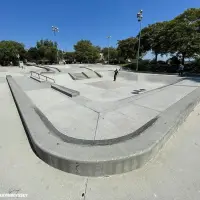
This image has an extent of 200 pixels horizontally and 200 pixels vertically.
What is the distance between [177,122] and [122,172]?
239 cm

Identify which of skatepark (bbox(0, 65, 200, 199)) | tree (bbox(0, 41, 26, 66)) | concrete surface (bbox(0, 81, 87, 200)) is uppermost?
tree (bbox(0, 41, 26, 66))

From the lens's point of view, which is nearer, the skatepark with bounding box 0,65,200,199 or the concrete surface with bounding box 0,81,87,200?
the concrete surface with bounding box 0,81,87,200

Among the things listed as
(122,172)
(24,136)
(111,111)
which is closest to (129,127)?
(111,111)

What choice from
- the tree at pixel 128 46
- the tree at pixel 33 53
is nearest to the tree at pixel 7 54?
the tree at pixel 33 53

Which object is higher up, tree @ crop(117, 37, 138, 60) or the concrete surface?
tree @ crop(117, 37, 138, 60)

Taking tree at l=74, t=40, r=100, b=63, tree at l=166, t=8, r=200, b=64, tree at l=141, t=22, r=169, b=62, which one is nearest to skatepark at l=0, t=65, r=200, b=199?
tree at l=166, t=8, r=200, b=64

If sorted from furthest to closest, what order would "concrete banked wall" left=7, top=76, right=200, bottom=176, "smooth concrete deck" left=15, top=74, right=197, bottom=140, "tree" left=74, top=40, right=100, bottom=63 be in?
"tree" left=74, top=40, right=100, bottom=63 → "smooth concrete deck" left=15, top=74, right=197, bottom=140 → "concrete banked wall" left=7, top=76, right=200, bottom=176

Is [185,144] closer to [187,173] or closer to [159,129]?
[159,129]

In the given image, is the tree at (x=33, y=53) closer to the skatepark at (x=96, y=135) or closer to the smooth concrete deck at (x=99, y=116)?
the skatepark at (x=96, y=135)

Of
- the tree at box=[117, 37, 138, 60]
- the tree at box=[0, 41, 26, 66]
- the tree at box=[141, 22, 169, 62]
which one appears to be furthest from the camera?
the tree at box=[117, 37, 138, 60]

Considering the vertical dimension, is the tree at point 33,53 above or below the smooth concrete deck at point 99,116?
above

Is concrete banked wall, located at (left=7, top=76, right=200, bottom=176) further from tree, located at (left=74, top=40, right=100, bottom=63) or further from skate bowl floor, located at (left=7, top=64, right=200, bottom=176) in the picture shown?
tree, located at (left=74, top=40, right=100, bottom=63)

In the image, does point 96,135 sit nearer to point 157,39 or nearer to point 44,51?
point 157,39

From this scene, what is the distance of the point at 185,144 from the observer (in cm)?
326
